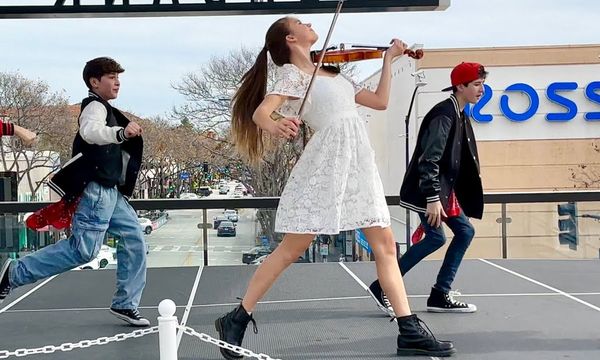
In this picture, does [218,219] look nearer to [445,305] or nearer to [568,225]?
[445,305]

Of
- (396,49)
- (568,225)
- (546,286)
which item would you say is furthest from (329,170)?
(568,225)

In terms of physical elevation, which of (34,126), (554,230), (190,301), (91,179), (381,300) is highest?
(34,126)

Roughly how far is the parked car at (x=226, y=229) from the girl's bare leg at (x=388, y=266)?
15.1 ft

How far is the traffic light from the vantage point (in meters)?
9.75

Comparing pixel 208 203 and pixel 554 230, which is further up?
pixel 208 203

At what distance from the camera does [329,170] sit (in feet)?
13.6

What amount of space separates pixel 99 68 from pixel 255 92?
46.4 inches

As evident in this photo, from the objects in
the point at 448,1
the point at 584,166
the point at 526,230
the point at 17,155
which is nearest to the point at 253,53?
the point at 17,155

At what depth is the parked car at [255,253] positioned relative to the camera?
8.64 meters

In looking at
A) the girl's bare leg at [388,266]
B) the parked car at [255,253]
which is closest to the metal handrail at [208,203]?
the parked car at [255,253]

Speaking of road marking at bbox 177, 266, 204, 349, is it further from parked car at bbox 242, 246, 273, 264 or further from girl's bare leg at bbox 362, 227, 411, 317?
girl's bare leg at bbox 362, 227, 411, 317

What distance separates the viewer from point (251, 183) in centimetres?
3156

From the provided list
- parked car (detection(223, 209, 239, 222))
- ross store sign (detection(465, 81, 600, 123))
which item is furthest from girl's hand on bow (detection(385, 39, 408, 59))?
ross store sign (detection(465, 81, 600, 123))

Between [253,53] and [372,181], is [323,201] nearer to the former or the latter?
[372,181]
